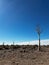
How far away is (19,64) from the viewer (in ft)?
39.2

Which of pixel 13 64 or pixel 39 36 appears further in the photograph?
pixel 39 36

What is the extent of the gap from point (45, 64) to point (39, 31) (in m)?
12.2

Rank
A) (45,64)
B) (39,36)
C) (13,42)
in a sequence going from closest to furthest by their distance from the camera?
(45,64) → (39,36) → (13,42)

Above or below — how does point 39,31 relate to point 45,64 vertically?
above

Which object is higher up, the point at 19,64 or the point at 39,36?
the point at 39,36

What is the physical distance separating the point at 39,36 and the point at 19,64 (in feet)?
38.6

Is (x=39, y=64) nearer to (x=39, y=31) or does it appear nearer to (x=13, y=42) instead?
(x=39, y=31)

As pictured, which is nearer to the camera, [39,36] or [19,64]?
[19,64]

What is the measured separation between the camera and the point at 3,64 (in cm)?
1194

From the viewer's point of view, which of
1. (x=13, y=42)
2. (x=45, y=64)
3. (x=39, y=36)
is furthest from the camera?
(x=13, y=42)

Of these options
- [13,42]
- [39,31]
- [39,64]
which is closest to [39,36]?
[39,31]

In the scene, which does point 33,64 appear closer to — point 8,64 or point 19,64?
point 19,64

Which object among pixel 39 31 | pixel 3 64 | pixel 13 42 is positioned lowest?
pixel 3 64

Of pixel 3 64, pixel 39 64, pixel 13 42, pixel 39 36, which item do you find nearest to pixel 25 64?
pixel 39 64
